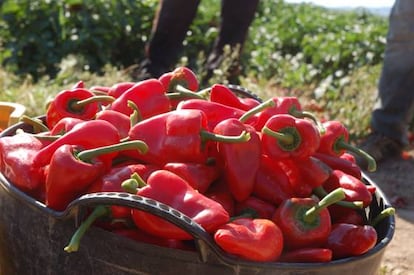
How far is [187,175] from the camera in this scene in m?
1.60

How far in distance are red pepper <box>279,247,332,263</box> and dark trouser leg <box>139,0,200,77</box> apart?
322cm

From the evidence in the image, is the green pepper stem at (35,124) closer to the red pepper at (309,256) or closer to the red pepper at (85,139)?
the red pepper at (85,139)

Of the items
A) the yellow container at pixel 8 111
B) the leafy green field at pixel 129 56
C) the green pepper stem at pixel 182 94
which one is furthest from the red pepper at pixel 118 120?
the leafy green field at pixel 129 56

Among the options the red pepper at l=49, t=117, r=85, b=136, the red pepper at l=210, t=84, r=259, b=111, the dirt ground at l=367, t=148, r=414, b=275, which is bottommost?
the dirt ground at l=367, t=148, r=414, b=275

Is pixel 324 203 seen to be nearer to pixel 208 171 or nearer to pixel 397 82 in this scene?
pixel 208 171

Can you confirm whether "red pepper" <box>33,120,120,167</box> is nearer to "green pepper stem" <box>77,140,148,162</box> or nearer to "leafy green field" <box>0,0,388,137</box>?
"green pepper stem" <box>77,140,148,162</box>

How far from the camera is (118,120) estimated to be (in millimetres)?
1805

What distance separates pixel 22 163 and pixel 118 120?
0.30m

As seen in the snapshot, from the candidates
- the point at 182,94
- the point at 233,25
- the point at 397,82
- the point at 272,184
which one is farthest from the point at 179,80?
the point at 233,25

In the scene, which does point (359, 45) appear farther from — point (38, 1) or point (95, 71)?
point (38, 1)

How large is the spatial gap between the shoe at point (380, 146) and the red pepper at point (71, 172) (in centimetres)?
289

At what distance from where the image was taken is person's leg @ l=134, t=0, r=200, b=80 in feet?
14.8

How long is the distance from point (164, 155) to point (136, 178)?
0.67 ft

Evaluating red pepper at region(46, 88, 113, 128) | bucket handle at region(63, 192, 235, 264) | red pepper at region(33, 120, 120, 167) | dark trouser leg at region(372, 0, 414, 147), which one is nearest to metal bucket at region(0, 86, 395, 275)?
bucket handle at region(63, 192, 235, 264)
